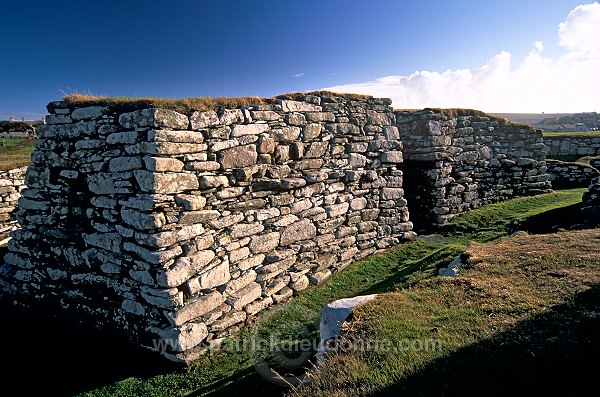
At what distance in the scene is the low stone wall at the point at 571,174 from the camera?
17109 millimetres

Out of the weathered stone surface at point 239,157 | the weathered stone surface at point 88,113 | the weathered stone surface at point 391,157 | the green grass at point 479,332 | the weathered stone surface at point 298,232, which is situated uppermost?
the weathered stone surface at point 88,113

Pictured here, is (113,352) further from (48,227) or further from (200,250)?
(48,227)

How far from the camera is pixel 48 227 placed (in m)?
7.24

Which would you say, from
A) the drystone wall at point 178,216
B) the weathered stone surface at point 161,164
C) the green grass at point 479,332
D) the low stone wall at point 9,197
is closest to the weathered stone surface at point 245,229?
the drystone wall at point 178,216

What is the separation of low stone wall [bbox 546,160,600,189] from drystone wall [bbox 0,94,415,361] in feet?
48.3

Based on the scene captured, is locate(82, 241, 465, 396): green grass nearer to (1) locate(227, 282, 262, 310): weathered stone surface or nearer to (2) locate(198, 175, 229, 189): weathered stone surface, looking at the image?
(1) locate(227, 282, 262, 310): weathered stone surface

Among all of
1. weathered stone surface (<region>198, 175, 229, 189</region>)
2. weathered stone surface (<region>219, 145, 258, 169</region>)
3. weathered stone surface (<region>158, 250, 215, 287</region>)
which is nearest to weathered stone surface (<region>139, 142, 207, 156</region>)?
weathered stone surface (<region>198, 175, 229, 189</region>)

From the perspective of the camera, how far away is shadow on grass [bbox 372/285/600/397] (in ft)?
10.2

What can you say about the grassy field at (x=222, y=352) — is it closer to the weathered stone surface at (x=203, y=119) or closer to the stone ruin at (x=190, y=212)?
the stone ruin at (x=190, y=212)

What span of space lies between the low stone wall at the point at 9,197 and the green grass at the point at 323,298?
33.2 ft

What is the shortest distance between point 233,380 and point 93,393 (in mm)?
2080

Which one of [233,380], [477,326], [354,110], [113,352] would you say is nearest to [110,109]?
[113,352]

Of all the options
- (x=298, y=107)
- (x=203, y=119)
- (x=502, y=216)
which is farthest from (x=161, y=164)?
→ (x=502, y=216)

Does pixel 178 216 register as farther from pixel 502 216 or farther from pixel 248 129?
pixel 502 216
